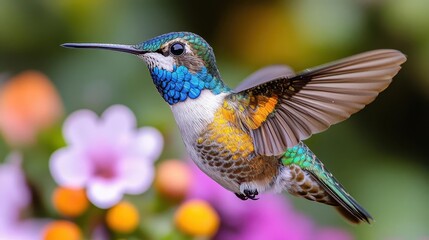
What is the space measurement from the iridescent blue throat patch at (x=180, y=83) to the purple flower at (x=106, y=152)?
3.1 inches

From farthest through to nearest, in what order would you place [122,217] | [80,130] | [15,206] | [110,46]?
[15,206] → [122,217] → [80,130] → [110,46]

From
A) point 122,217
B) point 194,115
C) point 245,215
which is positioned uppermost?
point 194,115

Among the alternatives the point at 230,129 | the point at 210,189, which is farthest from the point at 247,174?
the point at 210,189

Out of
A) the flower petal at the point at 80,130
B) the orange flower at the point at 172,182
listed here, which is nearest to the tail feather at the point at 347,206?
the flower petal at the point at 80,130

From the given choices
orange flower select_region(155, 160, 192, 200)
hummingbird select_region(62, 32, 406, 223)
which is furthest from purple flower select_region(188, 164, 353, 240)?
hummingbird select_region(62, 32, 406, 223)

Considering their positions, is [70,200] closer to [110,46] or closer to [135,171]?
[135,171]

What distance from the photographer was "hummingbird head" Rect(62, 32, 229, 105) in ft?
0.73

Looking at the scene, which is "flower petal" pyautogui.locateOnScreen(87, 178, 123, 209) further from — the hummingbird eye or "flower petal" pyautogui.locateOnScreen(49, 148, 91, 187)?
the hummingbird eye

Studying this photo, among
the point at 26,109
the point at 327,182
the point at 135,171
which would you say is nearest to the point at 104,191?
the point at 135,171

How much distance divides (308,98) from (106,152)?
16 cm

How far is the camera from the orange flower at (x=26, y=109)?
741 millimetres

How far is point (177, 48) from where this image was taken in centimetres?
23

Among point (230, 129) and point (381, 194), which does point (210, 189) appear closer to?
point (230, 129)

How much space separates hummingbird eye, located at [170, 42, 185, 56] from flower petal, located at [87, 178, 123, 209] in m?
0.13
